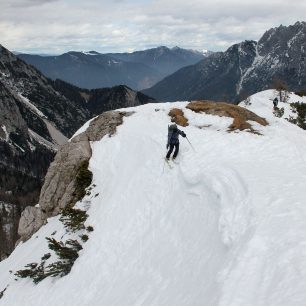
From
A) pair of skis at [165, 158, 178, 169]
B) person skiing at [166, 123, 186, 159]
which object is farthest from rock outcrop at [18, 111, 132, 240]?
person skiing at [166, 123, 186, 159]

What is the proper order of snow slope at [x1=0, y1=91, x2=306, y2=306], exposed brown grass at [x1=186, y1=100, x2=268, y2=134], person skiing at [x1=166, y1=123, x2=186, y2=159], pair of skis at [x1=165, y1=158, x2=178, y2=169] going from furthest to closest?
exposed brown grass at [x1=186, y1=100, x2=268, y2=134]
person skiing at [x1=166, y1=123, x2=186, y2=159]
pair of skis at [x1=165, y1=158, x2=178, y2=169]
snow slope at [x1=0, y1=91, x2=306, y2=306]

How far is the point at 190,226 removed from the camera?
19.8 meters

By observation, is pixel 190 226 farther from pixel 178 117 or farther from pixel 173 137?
pixel 178 117

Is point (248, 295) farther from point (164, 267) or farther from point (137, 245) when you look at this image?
point (137, 245)

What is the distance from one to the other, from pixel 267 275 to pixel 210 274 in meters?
2.50

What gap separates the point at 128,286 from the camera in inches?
729

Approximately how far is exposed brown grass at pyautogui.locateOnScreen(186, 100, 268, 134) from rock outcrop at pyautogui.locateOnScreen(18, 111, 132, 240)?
7.65 metres

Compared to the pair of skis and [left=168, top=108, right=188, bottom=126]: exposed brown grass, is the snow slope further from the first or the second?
[left=168, top=108, right=188, bottom=126]: exposed brown grass

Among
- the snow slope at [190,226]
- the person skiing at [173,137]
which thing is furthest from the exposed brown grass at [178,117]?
the person skiing at [173,137]

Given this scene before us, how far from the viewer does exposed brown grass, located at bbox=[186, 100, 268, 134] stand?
3375 cm

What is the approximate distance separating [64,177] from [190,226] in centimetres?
1755

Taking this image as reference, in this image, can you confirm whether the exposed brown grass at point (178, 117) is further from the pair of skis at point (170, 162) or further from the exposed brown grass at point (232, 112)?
the pair of skis at point (170, 162)

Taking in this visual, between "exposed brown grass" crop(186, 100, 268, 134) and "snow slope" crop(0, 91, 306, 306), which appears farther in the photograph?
"exposed brown grass" crop(186, 100, 268, 134)

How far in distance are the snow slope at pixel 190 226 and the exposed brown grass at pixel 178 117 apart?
86 centimetres
